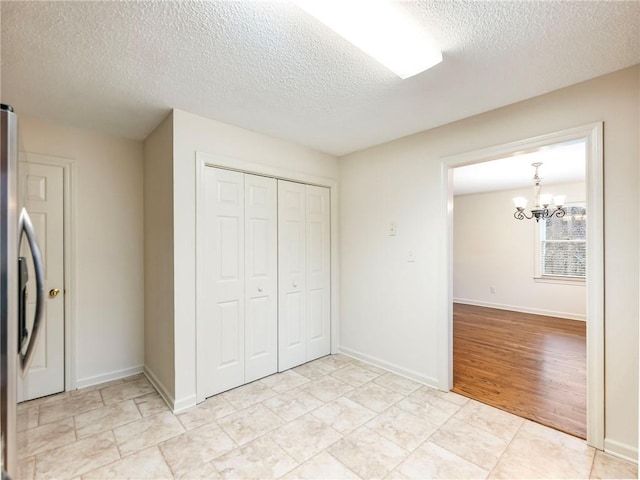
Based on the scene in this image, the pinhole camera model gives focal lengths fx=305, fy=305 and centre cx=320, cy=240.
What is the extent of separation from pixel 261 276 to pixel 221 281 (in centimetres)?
41

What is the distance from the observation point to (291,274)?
126 inches

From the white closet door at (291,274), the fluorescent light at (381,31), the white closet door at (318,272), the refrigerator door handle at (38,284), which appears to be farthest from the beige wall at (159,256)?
the fluorescent light at (381,31)

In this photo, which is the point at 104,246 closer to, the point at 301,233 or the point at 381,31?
the point at 301,233

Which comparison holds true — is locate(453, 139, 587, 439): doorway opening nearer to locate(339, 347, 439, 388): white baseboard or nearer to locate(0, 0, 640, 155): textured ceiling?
locate(339, 347, 439, 388): white baseboard

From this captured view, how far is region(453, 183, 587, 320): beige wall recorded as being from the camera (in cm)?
537

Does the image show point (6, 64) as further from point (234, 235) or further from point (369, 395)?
point (369, 395)

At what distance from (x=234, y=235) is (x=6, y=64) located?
5.62 ft

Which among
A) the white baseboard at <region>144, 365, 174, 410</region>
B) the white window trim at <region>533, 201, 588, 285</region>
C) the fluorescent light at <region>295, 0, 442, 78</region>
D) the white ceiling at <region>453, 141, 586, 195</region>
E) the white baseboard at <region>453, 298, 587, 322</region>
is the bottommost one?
the white baseboard at <region>453, 298, 587, 322</region>

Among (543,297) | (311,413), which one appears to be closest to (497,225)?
(543,297)

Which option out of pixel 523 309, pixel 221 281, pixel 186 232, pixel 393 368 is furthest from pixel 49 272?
pixel 523 309

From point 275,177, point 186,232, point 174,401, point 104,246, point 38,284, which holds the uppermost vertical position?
point 275,177

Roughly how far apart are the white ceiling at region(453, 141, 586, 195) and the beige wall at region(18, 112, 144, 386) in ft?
12.0

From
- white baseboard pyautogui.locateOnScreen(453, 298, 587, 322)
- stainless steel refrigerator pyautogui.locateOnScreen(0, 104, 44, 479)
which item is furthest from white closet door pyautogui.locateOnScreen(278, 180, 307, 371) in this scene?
white baseboard pyautogui.locateOnScreen(453, 298, 587, 322)

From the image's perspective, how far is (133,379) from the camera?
2934mm
